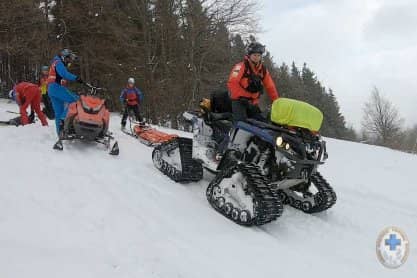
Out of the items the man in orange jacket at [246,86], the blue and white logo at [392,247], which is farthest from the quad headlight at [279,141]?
the blue and white logo at [392,247]

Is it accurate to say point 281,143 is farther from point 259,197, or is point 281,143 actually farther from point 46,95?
point 46,95

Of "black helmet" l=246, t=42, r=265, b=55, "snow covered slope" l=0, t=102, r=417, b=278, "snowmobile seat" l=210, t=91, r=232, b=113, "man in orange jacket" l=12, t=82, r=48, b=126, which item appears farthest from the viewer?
"man in orange jacket" l=12, t=82, r=48, b=126

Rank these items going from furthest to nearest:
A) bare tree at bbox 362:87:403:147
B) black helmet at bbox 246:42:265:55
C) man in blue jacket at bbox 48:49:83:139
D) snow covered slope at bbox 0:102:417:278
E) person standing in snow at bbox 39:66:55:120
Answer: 1. bare tree at bbox 362:87:403:147
2. person standing in snow at bbox 39:66:55:120
3. man in blue jacket at bbox 48:49:83:139
4. black helmet at bbox 246:42:265:55
5. snow covered slope at bbox 0:102:417:278

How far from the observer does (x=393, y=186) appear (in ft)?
29.2

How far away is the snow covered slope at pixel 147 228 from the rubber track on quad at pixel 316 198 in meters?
0.13

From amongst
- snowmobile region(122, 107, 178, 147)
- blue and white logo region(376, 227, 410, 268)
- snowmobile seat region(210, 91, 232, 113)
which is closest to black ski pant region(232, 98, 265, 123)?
snowmobile seat region(210, 91, 232, 113)

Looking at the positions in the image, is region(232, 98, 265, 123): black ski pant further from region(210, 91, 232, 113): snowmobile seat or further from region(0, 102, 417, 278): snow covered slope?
region(0, 102, 417, 278): snow covered slope

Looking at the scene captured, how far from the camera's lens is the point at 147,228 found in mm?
4898

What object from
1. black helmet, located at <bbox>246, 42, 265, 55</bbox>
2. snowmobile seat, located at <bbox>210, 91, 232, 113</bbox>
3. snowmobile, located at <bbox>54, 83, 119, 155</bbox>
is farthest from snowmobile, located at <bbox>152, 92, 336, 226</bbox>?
snowmobile, located at <bbox>54, 83, 119, 155</bbox>

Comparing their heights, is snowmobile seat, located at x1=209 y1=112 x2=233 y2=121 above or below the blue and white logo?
above

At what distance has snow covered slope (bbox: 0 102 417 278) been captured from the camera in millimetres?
3973

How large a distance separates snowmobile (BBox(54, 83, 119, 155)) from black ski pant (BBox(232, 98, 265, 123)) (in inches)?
109

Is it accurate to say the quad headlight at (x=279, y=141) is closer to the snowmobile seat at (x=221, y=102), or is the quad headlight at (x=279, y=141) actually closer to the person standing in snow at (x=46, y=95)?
the snowmobile seat at (x=221, y=102)

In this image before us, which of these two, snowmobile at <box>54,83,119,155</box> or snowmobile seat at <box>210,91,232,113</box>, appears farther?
snowmobile at <box>54,83,119,155</box>
